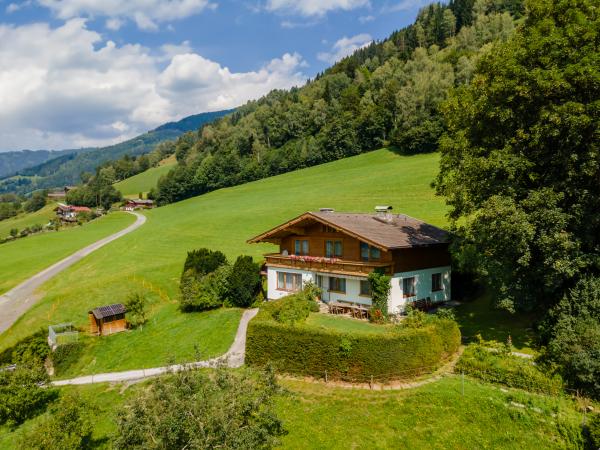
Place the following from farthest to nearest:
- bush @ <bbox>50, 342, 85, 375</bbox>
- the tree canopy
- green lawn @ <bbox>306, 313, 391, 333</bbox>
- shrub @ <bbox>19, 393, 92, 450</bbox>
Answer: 1. bush @ <bbox>50, 342, 85, 375</bbox>
2. green lawn @ <bbox>306, 313, 391, 333</bbox>
3. the tree canopy
4. shrub @ <bbox>19, 393, 92, 450</bbox>

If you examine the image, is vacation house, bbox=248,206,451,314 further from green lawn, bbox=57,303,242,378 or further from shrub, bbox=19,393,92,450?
shrub, bbox=19,393,92,450

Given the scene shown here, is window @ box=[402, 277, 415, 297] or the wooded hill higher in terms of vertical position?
the wooded hill

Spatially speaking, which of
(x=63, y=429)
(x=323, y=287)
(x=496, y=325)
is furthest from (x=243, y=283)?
(x=63, y=429)

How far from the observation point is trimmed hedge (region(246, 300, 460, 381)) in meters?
22.1

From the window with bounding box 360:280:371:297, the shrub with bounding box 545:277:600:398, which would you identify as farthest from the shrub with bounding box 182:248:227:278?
the shrub with bounding box 545:277:600:398

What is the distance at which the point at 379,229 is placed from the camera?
114 ft

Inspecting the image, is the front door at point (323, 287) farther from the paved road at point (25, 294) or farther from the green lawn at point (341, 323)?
the paved road at point (25, 294)

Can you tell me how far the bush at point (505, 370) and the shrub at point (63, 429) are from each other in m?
16.8

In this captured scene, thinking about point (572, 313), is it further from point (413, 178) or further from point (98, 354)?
point (413, 178)

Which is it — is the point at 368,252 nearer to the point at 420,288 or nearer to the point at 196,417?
the point at 420,288

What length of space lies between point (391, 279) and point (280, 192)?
217 ft

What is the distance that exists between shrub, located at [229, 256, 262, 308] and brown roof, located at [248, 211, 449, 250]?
2.66m

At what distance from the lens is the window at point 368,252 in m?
33.1

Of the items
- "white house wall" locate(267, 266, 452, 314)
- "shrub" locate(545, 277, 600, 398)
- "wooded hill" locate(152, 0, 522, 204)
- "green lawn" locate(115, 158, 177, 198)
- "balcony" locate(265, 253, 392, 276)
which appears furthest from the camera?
"green lawn" locate(115, 158, 177, 198)
